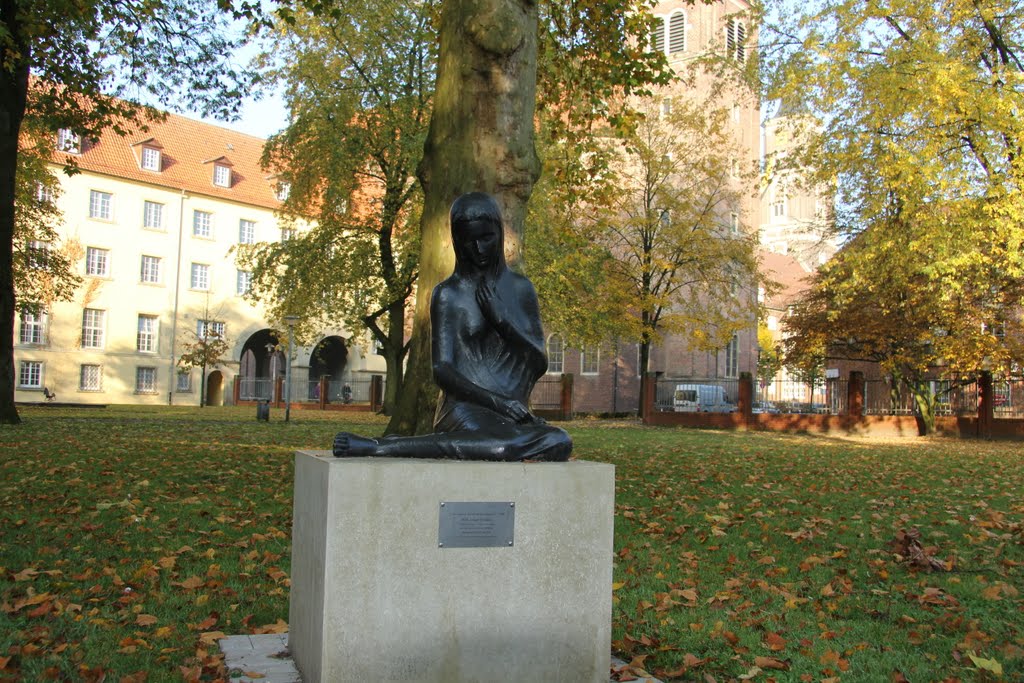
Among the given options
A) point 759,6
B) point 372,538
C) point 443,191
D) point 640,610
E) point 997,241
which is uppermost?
point 759,6

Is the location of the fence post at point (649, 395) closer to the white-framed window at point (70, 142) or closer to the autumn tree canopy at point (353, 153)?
the autumn tree canopy at point (353, 153)

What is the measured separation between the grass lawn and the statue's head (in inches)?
85.4

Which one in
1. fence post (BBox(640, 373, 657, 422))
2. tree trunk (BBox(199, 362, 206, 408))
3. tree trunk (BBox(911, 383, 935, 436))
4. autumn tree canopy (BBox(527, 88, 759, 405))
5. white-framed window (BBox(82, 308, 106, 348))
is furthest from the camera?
white-framed window (BBox(82, 308, 106, 348))

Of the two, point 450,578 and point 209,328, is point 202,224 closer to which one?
point 209,328

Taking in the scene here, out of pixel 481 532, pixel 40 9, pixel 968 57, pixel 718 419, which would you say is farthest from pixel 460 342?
pixel 718 419

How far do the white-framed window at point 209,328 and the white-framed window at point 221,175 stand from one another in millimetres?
8507

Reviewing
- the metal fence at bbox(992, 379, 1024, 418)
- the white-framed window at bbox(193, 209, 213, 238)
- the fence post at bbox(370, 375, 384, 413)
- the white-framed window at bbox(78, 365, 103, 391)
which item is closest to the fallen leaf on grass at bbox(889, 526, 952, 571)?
the metal fence at bbox(992, 379, 1024, 418)

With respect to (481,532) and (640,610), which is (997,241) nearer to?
(640,610)

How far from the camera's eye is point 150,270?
164ft

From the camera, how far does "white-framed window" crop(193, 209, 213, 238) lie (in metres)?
52.2

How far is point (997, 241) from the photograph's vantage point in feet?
63.5

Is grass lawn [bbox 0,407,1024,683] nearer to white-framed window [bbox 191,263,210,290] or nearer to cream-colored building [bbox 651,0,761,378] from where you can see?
cream-colored building [bbox 651,0,761,378]

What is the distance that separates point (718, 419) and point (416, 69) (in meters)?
15.4

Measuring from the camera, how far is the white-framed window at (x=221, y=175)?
53.5 m
